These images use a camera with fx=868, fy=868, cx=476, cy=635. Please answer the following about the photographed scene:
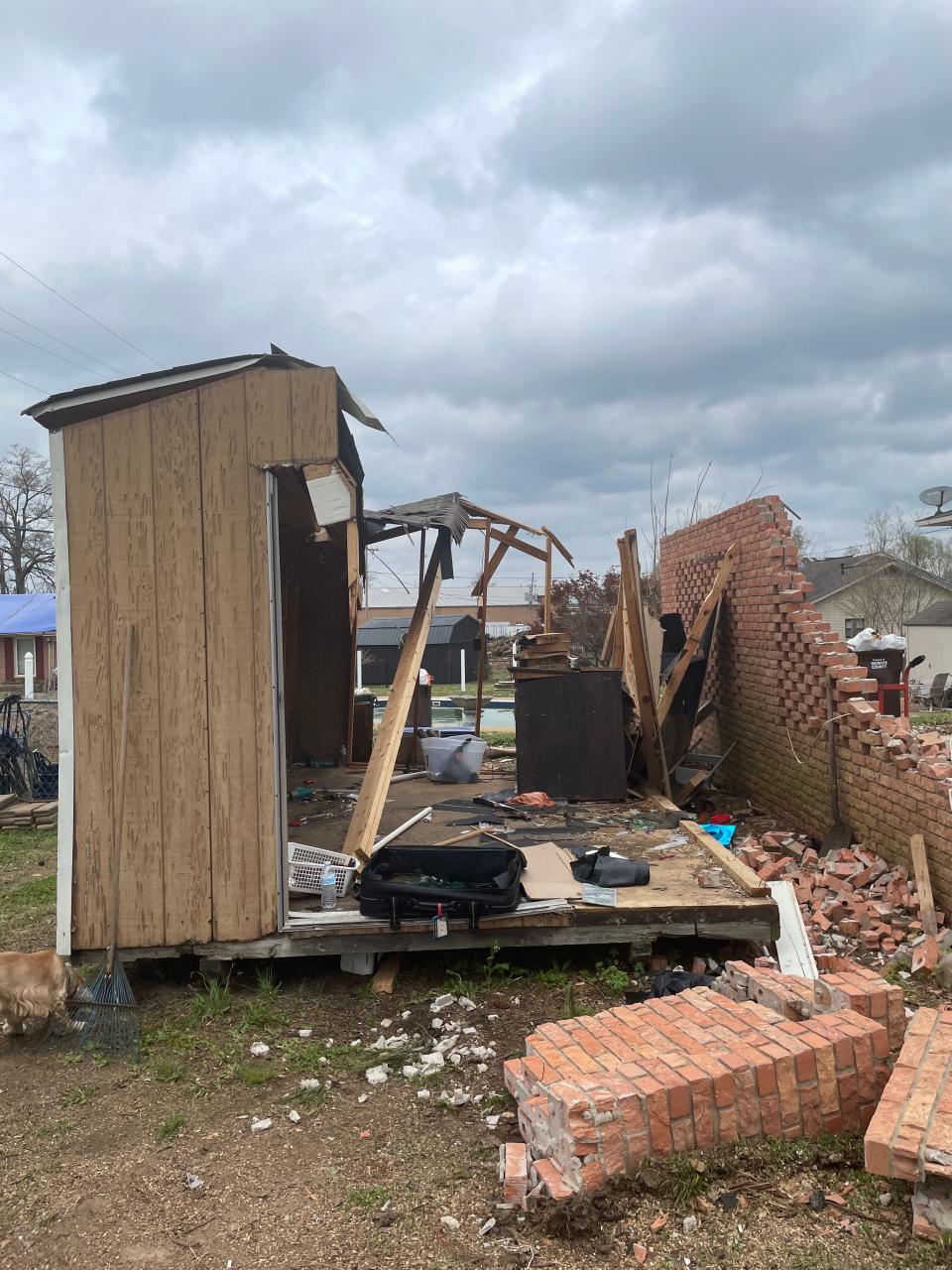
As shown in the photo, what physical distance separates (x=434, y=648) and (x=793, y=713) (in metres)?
24.5

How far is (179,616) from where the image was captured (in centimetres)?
441

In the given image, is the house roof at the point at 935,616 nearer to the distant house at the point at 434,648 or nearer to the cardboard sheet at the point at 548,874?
the distant house at the point at 434,648

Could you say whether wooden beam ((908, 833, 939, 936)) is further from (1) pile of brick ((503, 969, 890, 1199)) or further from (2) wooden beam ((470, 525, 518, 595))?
(2) wooden beam ((470, 525, 518, 595))

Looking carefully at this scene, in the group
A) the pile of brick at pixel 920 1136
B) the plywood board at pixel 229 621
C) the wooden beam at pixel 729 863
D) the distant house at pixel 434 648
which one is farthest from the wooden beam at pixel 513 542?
the distant house at pixel 434 648

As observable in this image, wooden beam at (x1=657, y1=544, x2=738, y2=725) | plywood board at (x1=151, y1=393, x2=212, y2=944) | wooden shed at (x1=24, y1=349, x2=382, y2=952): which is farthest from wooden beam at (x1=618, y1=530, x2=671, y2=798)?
plywood board at (x1=151, y1=393, x2=212, y2=944)

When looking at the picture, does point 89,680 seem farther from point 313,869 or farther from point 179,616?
point 313,869

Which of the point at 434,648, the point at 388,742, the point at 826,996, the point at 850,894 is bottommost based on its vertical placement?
the point at 850,894

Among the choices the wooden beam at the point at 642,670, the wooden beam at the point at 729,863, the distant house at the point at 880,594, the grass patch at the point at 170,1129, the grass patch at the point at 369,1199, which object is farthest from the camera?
the distant house at the point at 880,594

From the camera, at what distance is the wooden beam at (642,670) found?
781cm

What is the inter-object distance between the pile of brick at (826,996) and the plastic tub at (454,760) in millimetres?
4789

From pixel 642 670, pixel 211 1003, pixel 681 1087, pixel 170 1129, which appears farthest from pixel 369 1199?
pixel 642 670

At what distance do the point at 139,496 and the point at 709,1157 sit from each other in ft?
12.4

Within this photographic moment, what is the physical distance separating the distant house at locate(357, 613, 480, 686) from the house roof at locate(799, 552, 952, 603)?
12416 mm

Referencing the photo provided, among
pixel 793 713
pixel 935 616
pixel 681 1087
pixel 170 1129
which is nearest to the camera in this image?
pixel 681 1087
